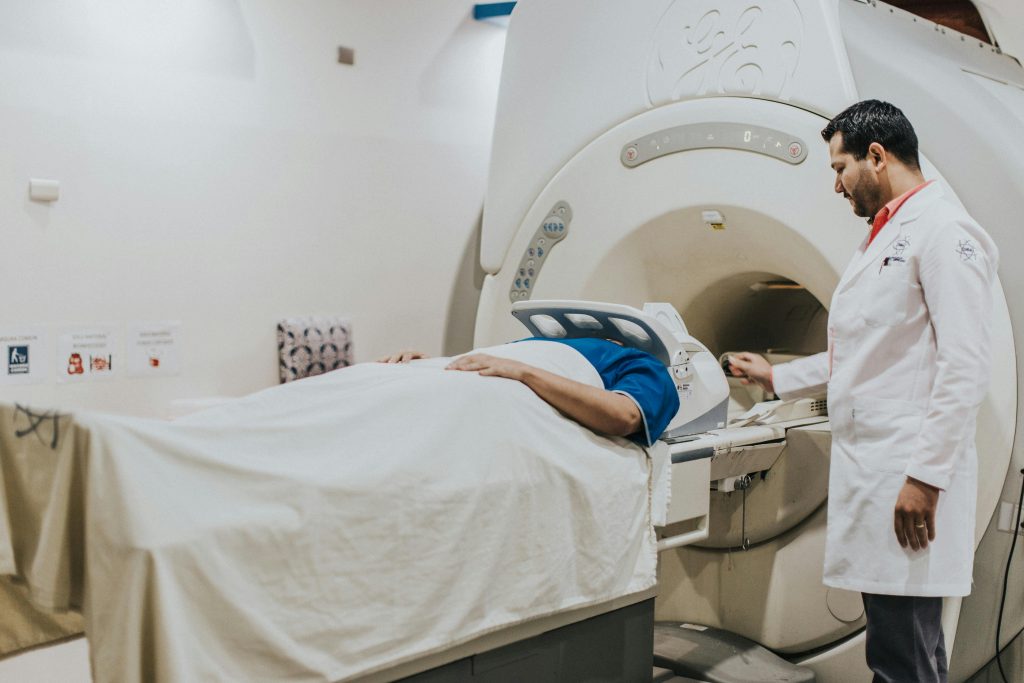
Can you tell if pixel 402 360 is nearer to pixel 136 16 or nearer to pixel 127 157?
pixel 127 157

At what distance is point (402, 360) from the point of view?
224cm

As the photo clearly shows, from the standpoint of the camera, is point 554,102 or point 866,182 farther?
point 554,102

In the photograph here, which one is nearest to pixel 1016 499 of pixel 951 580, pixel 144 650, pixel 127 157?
pixel 951 580

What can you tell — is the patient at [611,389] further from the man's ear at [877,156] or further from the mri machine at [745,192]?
the man's ear at [877,156]

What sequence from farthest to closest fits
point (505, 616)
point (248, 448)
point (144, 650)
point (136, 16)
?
point (136, 16) → point (505, 616) → point (248, 448) → point (144, 650)

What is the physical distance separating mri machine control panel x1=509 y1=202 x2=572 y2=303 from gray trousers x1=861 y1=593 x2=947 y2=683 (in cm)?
128

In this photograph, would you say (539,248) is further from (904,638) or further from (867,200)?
(904,638)

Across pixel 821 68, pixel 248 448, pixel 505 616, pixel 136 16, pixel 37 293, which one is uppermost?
pixel 136 16

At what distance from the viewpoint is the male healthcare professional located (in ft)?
5.44

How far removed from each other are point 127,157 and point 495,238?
1.03 m

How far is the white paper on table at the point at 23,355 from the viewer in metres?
2.20

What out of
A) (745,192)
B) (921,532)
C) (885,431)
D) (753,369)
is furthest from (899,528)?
(745,192)

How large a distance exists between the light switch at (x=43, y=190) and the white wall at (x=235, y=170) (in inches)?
0.7

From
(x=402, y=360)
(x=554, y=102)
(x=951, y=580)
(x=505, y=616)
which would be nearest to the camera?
(x=505, y=616)
